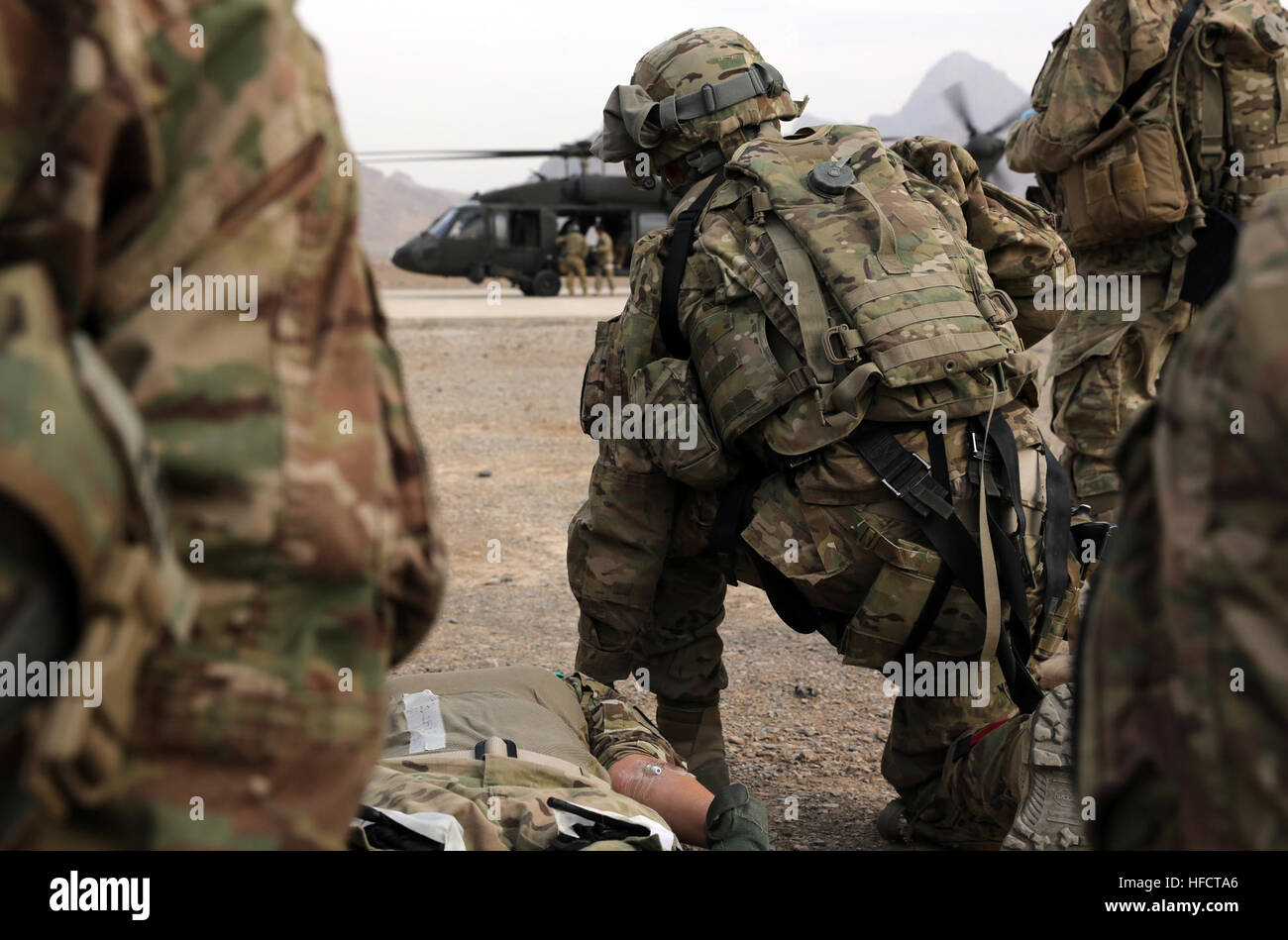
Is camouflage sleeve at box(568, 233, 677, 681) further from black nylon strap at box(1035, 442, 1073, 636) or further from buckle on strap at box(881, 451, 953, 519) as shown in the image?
black nylon strap at box(1035, 442, 1073, 636)

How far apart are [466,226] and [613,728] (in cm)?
2317

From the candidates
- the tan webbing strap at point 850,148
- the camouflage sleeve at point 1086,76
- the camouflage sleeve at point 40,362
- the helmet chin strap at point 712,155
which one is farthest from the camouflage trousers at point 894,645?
the camouflage sleeve at point 40,362

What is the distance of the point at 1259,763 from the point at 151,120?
999 mm

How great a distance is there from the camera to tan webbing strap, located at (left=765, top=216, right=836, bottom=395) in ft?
10.1

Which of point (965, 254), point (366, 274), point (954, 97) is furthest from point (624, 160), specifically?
point (954, 97)

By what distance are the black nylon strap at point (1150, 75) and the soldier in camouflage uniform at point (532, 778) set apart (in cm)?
317

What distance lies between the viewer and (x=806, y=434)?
3.12m

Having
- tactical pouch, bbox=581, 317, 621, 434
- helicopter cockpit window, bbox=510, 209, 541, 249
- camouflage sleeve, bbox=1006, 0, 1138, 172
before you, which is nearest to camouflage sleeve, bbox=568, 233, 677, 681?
tactical pouch, bbox=581, 317, 621, 434

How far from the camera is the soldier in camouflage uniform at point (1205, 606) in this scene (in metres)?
0.94

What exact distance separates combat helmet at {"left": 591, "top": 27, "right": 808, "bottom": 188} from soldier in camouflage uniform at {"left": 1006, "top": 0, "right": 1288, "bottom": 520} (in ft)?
5.28

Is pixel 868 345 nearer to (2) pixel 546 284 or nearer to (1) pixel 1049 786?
(1) pixel 1049 786

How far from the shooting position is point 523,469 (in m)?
8.46

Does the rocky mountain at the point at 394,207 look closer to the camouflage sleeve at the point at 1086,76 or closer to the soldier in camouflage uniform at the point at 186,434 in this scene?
the camouflage sleeve at the point at 1086,76

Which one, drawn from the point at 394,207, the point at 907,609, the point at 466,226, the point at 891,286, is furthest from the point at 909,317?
the point at 394,207
